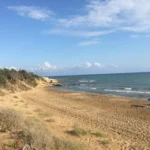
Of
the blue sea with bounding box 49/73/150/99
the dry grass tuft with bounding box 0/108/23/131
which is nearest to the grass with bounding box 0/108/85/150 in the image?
the dry grass tuft with bounding box 0/108/23/131

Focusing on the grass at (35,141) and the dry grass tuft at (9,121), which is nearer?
the grass at (35,141)

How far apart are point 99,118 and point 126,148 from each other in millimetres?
5420

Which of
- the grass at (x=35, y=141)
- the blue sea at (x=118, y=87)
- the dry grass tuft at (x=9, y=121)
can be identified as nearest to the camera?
the grass at (x=35, y=141)

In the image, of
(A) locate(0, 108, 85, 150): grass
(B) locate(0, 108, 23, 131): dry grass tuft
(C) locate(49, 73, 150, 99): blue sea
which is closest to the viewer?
(A) locate(0, 108, 85, 150): grass

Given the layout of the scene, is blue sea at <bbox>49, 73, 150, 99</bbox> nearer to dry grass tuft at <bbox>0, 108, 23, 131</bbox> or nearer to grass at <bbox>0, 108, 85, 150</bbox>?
dry grass tuft at <bbox>0, 108, 23, 131</bbox>

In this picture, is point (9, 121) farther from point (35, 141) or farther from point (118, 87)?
point (118, 87)

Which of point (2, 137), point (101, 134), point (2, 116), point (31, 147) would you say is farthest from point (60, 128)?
point (31, 147)

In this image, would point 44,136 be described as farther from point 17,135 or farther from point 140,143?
point 140,143

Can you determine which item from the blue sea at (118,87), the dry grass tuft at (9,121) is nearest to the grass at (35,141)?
the dry grass tuft at (9,121)

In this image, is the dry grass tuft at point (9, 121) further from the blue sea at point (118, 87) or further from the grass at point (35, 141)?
the blue sea at point (118, 87)

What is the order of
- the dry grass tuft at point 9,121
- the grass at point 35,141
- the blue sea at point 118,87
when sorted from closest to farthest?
the grass at point 35,141 → the dry grass tuft at point 9,121 → the blue sea at point 118,87

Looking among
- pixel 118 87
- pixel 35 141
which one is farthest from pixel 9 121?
pixel 118 87

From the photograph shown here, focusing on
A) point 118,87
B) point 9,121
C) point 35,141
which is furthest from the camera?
point 118,87

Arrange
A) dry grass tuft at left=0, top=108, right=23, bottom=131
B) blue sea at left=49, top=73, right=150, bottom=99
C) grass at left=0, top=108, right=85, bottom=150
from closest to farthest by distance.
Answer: grass at left=0, top=108, right=85, bottom=150 < dry grass tuft at left=0, top=108, right=23, bottom=131 < blue sea at left=49, top=73, right=150, bottom=99
